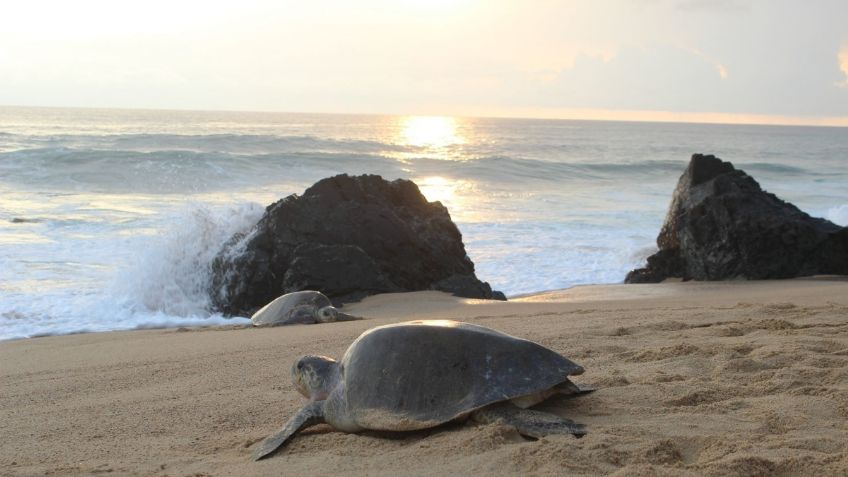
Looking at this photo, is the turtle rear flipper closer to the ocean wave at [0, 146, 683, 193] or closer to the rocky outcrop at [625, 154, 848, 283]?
the rocky outcrop at [625, 154, 848, 283]

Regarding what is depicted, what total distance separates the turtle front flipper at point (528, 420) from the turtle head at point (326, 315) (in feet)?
14.8

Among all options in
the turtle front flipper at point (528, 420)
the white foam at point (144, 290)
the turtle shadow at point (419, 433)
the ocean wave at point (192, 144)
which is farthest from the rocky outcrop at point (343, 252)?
the ocean wave at point (192, 144)

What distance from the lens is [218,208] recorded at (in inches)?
437

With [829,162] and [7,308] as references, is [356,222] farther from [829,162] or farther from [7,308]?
[829,162]

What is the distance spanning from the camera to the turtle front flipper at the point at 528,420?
3266 millimetres

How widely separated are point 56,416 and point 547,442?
290 centimetres

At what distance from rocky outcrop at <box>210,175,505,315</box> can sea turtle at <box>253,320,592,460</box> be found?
559cm

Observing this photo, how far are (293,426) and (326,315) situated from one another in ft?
13.9

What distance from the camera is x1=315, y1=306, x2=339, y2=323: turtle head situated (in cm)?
784

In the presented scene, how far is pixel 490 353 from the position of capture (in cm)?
364

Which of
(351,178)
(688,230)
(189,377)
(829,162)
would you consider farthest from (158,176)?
(829,162)

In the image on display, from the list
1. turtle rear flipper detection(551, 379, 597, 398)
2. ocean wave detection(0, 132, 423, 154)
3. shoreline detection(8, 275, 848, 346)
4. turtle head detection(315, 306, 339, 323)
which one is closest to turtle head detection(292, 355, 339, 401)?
turtle rear flipper detection(551, 379, 597, 398)

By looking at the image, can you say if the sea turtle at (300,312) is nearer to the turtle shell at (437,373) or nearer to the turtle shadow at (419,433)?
the turtle shell at (437,373)

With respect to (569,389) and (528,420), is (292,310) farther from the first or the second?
(528,420)
